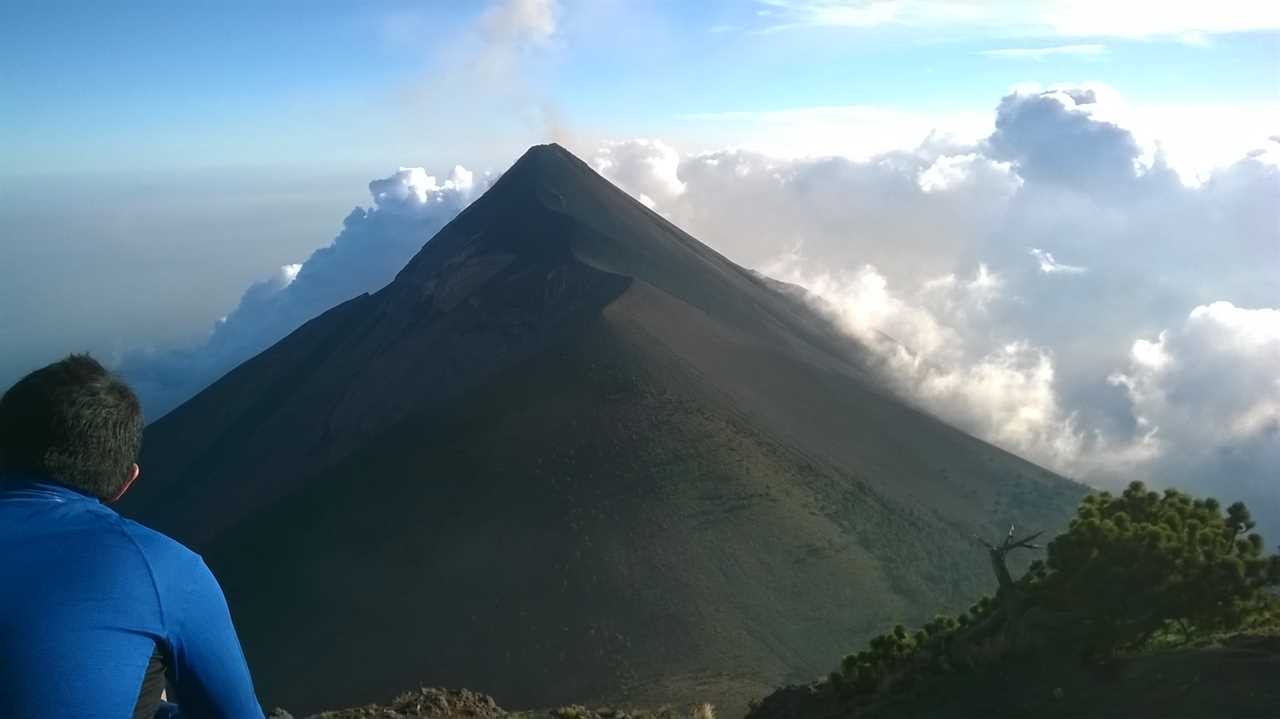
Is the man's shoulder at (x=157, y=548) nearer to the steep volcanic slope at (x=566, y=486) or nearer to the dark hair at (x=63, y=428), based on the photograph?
the dark hair at (x=63, y=428)

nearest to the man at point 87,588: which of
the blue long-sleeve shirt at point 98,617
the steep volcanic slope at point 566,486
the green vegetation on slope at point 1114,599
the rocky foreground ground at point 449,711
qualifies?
the blue long-sleeve shirt at point 98,617

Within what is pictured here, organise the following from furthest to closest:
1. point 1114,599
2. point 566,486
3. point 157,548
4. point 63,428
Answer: point 566,486 → point 1114,599 → point 63,428 → point 157,548

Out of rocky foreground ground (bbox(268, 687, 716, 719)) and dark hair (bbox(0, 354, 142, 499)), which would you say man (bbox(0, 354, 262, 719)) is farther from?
rocky foreground ground (bbox(268, 687, 716, 719))

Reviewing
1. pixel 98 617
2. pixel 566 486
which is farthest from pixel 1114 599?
pixel 566 486

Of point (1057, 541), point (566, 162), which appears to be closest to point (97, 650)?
point (1057, 541)

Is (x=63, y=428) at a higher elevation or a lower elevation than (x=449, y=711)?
higher

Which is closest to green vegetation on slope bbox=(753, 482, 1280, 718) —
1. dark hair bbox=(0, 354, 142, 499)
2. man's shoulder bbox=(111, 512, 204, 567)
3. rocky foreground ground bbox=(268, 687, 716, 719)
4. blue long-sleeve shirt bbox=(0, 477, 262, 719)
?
rocky foreground ground bbox=(268, 687, 716, 719)

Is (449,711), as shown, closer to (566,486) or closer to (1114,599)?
(1114,599)
